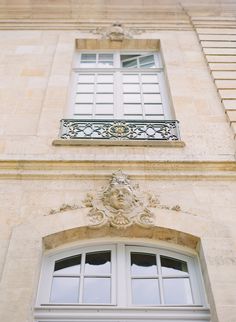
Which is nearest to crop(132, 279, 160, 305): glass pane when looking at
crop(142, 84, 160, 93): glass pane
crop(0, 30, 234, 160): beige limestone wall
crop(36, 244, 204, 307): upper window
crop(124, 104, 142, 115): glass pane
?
crop(36, 244, 204, 307): upper window

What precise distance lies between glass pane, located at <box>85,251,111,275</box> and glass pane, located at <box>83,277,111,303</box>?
9 cm

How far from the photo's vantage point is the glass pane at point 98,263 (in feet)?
13.3

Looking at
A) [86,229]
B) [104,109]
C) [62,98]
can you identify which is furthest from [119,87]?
[86,229]

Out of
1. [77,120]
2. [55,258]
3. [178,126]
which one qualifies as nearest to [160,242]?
[55,258]

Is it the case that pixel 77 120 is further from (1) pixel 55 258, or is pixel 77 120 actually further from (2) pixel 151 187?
(1) pixel 55 258

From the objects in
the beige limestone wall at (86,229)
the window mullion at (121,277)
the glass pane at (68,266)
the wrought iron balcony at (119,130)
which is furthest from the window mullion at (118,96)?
the glass pane at (68,266)

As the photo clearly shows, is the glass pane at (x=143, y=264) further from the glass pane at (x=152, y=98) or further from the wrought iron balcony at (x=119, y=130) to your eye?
the glass pane at (x=152, y=98)

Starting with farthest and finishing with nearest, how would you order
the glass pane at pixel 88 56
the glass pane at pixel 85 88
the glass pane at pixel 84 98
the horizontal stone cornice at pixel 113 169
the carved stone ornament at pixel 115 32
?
the carved stone ornament at pixel 115 32 → the glass pane at pixel 88 56 → the glass pane at pixel 85 88 → the glass pane at pixel 84 98 → the horizontal stone cornice at pixel 113 169

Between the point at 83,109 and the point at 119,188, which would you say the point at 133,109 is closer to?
the point at 83,109

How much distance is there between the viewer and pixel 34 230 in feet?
13.5

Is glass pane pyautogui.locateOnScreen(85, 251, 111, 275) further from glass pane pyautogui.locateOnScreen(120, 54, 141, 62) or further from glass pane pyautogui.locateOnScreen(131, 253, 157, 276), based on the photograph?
glass pane pyautogui.locateOnScreen(120, 54, 141, 62)

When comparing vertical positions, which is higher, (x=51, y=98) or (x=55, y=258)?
(x=51, y=98)

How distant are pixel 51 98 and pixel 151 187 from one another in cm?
237

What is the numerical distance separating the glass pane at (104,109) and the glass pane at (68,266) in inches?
107
